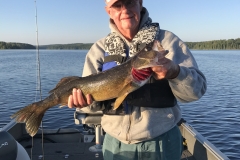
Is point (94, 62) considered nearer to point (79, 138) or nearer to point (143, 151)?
point (143, 151)

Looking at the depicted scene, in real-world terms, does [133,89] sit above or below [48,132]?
above

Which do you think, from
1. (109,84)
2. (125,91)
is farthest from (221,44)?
(125,91)

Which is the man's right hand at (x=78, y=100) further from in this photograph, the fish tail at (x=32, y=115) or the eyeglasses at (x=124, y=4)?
the eyeglasses at (x=124, y=4)

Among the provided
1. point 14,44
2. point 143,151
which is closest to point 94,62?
point 143,151

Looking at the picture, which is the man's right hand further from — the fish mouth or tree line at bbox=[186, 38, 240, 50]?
tree line at bbox=[186, 38, 240, 50]

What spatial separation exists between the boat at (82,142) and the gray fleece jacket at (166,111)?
258cm

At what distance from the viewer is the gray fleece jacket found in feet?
9.32

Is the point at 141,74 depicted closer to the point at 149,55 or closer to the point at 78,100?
the point at 149,55

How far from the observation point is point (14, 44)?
112188mm

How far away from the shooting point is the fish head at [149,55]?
273 cm

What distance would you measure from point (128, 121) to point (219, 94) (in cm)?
1865

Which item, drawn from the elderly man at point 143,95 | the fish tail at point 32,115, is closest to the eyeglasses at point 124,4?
the elderly man at point 143,95

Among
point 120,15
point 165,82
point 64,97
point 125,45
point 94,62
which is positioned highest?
point 120,15

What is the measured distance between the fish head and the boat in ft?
10.2
